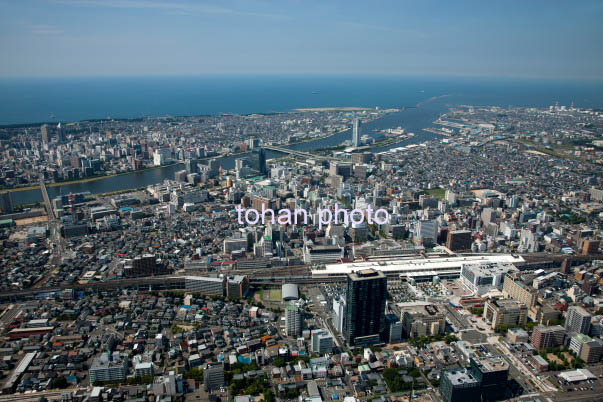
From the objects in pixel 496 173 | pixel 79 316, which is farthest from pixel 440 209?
pixel 79 316

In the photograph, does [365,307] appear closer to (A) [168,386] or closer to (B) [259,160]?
(A) [168,386]

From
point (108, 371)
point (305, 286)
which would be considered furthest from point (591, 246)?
point (108, 371)

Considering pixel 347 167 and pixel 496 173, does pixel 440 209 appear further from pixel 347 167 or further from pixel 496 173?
pixel 496 173

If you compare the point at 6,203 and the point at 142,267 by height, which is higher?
the point at 6,203

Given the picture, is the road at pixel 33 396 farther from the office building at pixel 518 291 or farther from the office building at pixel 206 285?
the office building at pixel 518 291

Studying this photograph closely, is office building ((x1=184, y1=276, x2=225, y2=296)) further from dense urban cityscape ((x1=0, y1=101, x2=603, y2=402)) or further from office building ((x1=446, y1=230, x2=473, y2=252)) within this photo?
office building ((x1=446, y1=230, x2=473, y2=252))

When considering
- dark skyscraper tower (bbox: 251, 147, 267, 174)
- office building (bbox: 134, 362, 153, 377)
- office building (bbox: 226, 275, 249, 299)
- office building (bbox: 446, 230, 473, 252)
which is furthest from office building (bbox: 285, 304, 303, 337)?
dark skyscraper tower (bbox: 251, 147, 267, 174)
